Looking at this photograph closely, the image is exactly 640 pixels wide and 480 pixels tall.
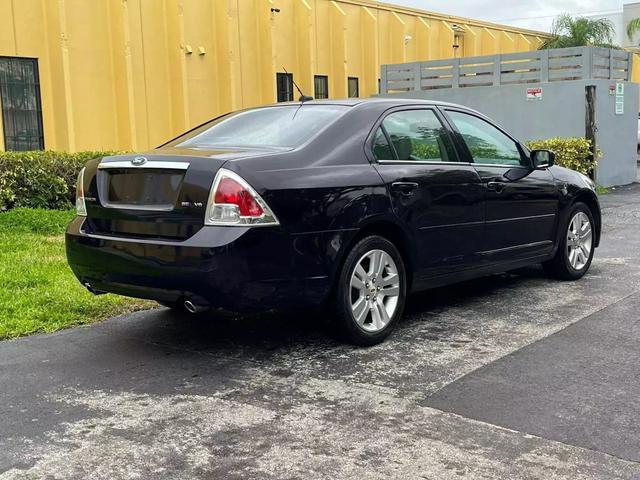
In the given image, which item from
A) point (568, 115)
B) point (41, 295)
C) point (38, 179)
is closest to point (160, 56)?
point (38, 179)

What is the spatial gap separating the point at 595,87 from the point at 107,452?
48.9 feet

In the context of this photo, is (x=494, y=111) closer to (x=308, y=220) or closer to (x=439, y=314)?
(x=439, y=314)

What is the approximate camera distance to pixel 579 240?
7.25m

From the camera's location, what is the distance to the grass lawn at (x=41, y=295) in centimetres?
578

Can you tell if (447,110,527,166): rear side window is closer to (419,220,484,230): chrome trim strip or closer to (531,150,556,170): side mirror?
(531,150,556,170): side mirror

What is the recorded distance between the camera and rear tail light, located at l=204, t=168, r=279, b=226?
4367 mm

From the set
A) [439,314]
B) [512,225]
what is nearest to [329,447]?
[439,314]

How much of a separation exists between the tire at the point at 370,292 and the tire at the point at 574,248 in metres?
2.39

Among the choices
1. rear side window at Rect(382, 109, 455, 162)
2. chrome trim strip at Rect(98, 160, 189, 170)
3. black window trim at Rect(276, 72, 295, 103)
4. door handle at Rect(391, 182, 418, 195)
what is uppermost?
black window trim at Rect(276, 72, 295, 103)

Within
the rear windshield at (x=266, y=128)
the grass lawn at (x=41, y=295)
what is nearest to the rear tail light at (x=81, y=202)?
the rear windshield at (x=266, y=128)

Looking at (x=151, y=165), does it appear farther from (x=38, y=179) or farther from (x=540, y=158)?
(x=38, y=179)

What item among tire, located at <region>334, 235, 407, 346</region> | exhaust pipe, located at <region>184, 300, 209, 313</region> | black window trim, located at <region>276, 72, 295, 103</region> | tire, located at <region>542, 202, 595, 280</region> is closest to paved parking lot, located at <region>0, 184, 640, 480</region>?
tire, located at <region>334, 235, 407, 346</region>

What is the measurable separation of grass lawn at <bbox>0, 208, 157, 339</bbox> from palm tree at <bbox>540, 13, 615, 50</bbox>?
2263 centimetres

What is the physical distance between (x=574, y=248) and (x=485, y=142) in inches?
65.8
